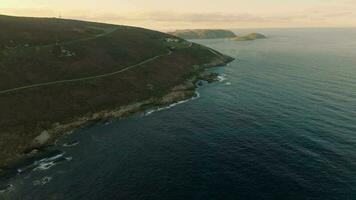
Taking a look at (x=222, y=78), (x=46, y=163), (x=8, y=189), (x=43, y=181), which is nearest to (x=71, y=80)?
(x=46, y=163)

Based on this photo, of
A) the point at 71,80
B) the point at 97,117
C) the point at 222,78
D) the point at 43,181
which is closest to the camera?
the point at 43,181

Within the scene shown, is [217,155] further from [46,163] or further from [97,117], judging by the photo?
[97,117]

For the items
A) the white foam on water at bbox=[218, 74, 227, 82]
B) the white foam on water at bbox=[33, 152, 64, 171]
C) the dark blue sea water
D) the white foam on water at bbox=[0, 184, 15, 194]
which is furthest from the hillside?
the white foam on water at bbox=[218, 74, 227, 82]

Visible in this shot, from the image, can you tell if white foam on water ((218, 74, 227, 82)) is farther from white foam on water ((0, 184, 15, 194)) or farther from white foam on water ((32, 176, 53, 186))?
white foam on water ((0, 184, 15, 194))

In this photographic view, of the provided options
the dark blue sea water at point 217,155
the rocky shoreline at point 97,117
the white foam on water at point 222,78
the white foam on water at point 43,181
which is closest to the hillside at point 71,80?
the rocky shoreline at point 97,117

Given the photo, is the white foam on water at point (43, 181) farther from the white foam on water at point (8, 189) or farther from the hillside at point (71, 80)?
the hillside at point (71, 80)

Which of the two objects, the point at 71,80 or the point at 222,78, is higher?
the point at 71,80

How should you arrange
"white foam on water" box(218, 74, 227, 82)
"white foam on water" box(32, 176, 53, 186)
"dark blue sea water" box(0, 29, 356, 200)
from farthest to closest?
"white foam on water" box(218, 74, 227, 82) < "white foam on water" box(32, 176, 53, 186) < "dark blue sea water" box(0, 29, 356, 200)
